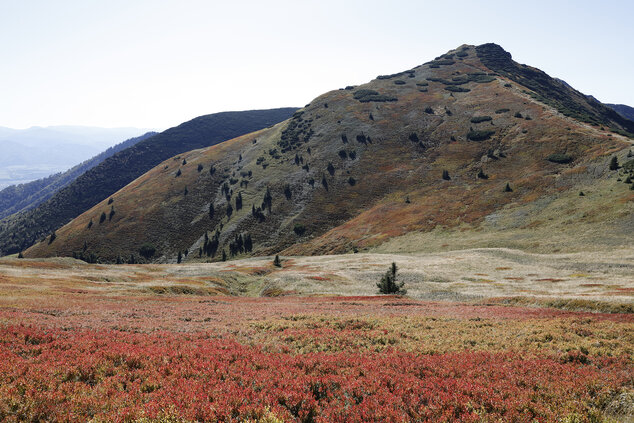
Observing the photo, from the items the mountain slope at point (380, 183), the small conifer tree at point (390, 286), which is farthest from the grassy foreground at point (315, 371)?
the mountain slope at point (380, 183)

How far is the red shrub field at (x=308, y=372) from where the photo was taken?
7496mm

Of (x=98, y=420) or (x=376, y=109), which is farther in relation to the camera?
(x=376, y=109)

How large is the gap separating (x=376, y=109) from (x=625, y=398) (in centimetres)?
18642

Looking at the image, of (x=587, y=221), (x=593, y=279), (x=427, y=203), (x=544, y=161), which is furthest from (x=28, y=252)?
(x=544, y=161)

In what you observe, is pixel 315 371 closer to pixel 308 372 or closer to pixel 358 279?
pixel 308 372

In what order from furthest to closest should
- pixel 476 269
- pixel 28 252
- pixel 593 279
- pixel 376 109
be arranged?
1. pixel 376 109
2. pixel 28 252
3. pixel 476 269
4. pixel 593 279

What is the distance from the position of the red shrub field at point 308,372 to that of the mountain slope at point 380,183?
217 ft

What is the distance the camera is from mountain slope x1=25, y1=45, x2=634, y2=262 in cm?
9031

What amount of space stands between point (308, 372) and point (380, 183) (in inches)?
5073

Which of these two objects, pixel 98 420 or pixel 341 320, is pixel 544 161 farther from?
pixel 98 420

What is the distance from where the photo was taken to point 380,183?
5315 inches

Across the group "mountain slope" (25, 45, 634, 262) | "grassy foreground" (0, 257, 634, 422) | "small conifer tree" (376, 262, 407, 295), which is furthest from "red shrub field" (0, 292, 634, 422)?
"mountain slope" (25, 45, 634, 262)

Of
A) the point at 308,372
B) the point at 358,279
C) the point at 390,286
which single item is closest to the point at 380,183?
the point at 358,279

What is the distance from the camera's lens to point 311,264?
79.9m
